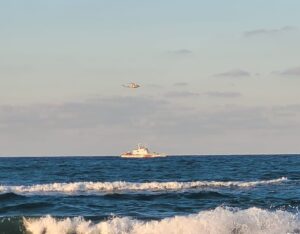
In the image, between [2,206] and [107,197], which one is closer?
[2,206]

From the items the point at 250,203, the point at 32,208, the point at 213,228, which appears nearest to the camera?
the point at 213,228

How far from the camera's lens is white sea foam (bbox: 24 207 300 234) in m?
19.8

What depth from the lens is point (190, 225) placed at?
65.2 ft

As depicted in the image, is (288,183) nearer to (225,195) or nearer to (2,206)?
(225,195)

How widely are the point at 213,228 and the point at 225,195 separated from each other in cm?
1351

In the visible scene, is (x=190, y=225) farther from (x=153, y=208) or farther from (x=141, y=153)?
(x=141, y=153)

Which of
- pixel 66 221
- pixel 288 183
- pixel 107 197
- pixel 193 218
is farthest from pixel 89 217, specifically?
pixel 288 183

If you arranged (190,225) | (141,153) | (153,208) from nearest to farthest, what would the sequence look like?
1. (190,225)
2. (153,208)
3. (141,153)

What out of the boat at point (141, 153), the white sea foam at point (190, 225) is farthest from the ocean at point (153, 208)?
the boat at point (141, 153)

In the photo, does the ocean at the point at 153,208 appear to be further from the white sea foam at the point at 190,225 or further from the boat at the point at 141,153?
the boat at the point at 141,153

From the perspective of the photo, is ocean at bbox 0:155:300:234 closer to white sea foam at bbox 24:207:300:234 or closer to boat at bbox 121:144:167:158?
white sea foam at bbox 24:207:300:234

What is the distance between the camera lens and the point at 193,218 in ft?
67.5

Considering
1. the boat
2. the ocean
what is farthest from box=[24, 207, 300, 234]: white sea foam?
the boat

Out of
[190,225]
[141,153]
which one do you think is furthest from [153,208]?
[141,153]
